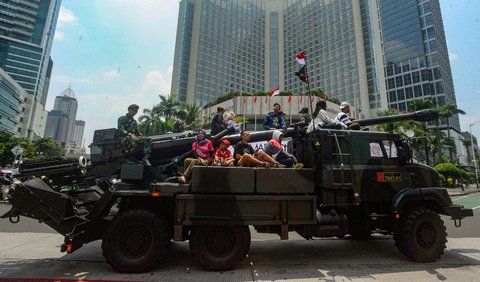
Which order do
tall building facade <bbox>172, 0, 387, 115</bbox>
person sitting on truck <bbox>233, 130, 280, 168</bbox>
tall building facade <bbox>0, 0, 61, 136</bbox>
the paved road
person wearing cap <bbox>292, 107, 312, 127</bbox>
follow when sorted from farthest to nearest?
tall building facade <bbox>0, 0, 61, 136</bbox> < tall building facade <bbox>172, 0, 387, 115</bbox> < person wearing cap <bbox>292, 107, 312, 127</bbox> < person sitting on truck <bbox>233, 130, 280, 168</bbox> < the paved road

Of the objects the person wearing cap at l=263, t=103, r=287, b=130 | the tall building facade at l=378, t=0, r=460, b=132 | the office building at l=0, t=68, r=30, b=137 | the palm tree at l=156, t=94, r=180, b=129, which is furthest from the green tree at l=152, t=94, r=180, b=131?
the tall building facade at l=378, t=0, r=460, b=132

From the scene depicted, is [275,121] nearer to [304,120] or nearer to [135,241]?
[304,120]

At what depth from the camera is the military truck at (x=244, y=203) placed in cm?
453

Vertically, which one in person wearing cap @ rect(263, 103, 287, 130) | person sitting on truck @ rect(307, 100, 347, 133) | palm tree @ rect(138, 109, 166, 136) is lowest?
person sitting on truck @ rect(307, 100, 347, 133)

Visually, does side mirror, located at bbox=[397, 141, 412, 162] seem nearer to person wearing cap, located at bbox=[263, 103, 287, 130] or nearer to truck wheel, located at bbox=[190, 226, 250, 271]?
person wearing cap, located at bbox=[263, 103, 287, 130]

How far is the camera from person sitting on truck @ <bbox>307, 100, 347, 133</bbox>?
228 inches

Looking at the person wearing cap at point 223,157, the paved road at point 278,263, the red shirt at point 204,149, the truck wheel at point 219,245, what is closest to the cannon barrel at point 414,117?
the paved road at point 278,263

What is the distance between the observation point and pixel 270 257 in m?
5.50

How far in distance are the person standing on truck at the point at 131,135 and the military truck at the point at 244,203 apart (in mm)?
193

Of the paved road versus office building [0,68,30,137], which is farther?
office building [0,68,30,137]

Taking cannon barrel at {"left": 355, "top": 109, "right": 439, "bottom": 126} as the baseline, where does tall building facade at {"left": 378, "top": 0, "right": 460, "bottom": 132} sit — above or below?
above

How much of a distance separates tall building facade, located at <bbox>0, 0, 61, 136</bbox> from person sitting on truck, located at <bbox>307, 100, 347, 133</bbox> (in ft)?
422

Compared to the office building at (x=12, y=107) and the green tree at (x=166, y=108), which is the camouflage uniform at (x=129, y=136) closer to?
the green tree at (x=166, y=108)

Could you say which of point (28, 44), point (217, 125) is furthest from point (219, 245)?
point (28, 44)
